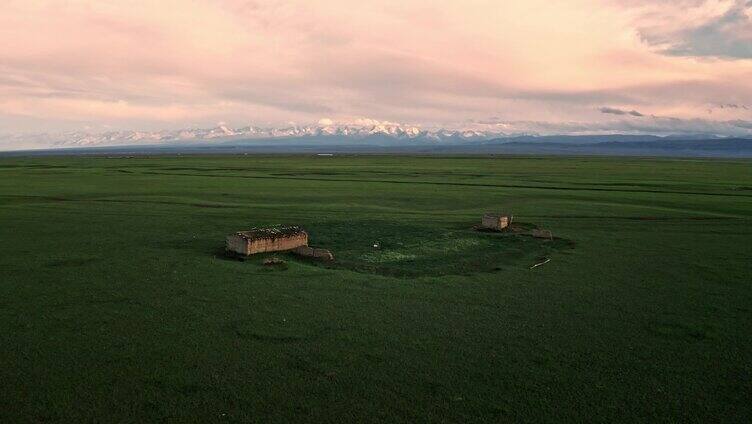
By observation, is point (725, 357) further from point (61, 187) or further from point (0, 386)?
point (61, 187)

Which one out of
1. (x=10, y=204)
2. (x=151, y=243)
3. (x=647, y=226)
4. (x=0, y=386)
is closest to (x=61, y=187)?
(x=10, y=204)

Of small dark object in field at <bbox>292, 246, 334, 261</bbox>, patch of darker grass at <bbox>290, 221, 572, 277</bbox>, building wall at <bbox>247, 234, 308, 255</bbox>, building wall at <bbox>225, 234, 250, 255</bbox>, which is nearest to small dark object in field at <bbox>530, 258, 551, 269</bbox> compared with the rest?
patch of darker grass at <bbox>290, 221, 572, 277</bbox>

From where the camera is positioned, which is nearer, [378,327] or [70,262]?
[378,327]

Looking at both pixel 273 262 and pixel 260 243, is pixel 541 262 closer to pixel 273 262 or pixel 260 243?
pixel 273 262

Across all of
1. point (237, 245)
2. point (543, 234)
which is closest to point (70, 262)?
point (237, 245)

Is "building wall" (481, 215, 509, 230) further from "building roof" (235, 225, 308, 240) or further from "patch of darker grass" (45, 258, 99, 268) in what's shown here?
"patch of darker grass" (45, 258, 99, 268)

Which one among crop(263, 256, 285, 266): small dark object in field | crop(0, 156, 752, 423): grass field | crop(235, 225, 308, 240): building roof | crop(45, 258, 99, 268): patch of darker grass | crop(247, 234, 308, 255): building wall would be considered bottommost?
crop(0, 156, 752, 423): grass field
